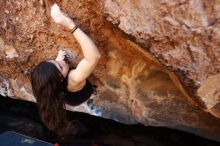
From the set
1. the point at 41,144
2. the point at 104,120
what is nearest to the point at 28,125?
the point at 41,144

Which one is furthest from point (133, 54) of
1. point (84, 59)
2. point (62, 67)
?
point (62, 67)

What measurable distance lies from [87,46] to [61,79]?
0.24 meters

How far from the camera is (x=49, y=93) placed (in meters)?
2.06

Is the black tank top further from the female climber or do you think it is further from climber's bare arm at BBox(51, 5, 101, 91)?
climber's bare arm at BBox(51, 5, 101, 91)

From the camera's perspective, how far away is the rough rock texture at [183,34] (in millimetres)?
1646

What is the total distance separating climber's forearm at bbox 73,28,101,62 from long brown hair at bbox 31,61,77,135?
0.62 ft

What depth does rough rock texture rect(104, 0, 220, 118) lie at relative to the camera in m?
1.65

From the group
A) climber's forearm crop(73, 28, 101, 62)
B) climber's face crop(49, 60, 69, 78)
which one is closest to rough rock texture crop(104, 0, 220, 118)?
climber's forearm crop(73, 28, 101, 62)

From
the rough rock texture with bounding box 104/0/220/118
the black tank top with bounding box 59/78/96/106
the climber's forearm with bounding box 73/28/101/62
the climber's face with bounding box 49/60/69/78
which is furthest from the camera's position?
the black tank top with bounding box 59/78/96/106

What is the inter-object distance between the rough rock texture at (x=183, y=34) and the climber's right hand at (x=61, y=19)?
225 millimetres

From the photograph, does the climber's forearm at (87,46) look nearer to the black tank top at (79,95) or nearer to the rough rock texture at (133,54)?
the rough rock texture at (133,54)

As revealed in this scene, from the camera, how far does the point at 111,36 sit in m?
2.10

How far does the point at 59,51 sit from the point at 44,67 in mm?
221

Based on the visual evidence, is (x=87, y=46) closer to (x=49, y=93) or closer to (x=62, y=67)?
(x=62, y=67)
